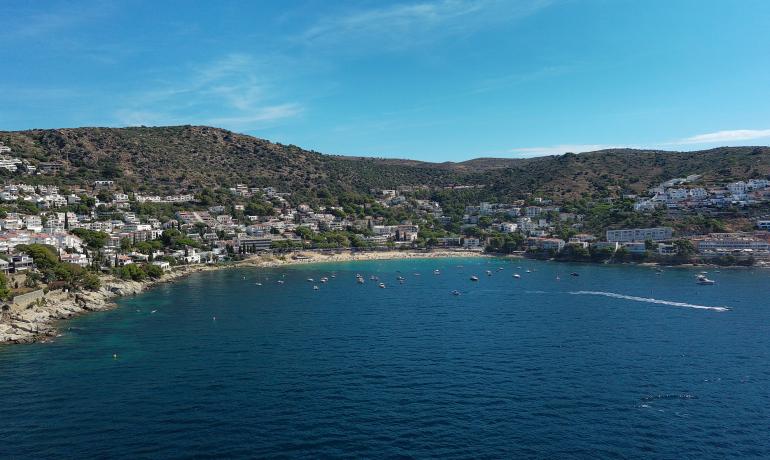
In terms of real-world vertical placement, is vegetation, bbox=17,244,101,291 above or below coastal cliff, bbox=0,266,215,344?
above

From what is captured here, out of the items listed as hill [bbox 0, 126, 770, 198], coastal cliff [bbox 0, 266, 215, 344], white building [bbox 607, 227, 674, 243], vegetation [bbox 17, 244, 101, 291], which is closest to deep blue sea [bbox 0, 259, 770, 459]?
coastal cliff [bbox 0, 266, 215, 344]

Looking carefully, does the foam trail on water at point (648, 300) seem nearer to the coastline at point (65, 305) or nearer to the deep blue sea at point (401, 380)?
the deep blue sea at point (401, 380)

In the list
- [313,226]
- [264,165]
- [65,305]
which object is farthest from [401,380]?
[264,165]

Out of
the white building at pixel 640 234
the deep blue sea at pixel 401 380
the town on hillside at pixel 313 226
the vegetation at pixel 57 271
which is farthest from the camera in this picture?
the white building at pixel 640 234

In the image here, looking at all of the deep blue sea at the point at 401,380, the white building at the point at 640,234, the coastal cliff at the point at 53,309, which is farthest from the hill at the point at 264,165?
the deep blue sea at the point at 401,380

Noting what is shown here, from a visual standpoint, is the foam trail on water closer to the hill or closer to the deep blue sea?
the deep blue sea

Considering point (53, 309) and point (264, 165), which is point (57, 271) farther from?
point (264, 165)
